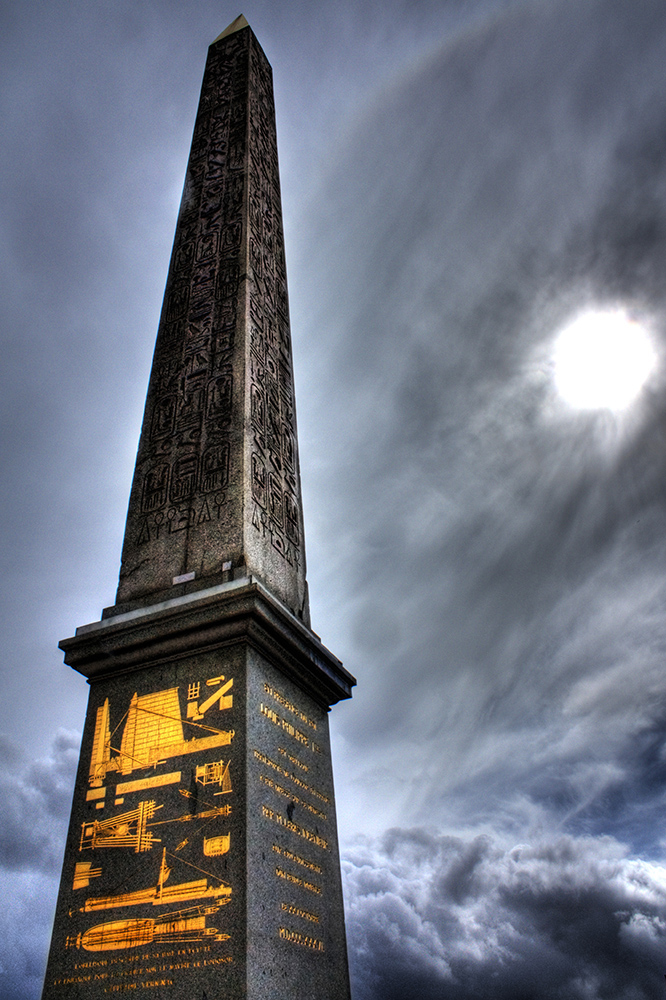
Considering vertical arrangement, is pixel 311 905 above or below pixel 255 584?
below

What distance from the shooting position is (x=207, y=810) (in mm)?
4684

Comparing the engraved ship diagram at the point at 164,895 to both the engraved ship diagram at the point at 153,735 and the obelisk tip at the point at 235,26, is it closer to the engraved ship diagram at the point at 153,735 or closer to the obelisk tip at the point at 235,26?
the engraved ship diagram at the point at 153,735

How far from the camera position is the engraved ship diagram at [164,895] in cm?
439

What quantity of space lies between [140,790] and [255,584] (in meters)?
1.42

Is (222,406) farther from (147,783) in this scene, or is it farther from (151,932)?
(151,932)

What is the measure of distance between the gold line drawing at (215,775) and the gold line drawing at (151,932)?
623 millimetres

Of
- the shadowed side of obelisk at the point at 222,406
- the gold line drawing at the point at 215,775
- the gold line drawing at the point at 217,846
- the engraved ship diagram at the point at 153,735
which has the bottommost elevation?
the gold line drawing at the point at 217,846

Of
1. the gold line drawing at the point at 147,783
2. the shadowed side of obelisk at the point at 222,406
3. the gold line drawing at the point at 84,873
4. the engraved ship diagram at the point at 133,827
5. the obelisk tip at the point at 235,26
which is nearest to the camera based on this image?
the engraved ship diagram at the point at 133,827

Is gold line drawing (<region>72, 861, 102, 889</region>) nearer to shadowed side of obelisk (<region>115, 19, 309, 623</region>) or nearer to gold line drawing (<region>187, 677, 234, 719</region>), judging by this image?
gold line drawing (<region>187, 677, 234, 719</region>)

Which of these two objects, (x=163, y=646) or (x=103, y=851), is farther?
(x=163, y=646)

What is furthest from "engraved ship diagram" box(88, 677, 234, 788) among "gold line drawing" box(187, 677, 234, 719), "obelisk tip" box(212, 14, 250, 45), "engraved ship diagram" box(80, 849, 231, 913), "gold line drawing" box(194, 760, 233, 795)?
"obelisk tip" box(212, 14, 250, 45)

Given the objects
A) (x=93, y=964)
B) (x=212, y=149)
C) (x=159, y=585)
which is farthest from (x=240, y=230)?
(x=93, y=964)

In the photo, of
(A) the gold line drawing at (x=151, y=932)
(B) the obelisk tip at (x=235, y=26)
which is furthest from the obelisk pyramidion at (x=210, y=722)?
(B) the obelisk tip at (x=235, y=26)

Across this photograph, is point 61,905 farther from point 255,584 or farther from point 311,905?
point 255,584
